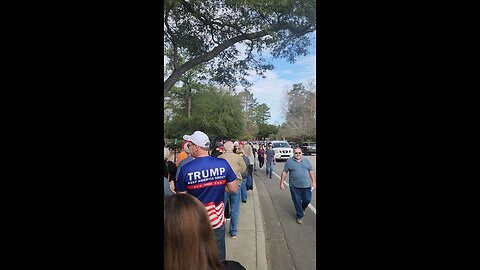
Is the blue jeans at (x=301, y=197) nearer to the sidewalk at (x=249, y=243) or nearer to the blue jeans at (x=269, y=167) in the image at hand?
the sidewalk at (x=249, y=243)

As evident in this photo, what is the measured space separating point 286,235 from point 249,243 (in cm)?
43

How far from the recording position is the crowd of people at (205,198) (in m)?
0.75

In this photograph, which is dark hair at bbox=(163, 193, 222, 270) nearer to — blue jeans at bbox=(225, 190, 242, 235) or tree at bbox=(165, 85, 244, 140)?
tree at bbox=(165, 85, 244, 140)

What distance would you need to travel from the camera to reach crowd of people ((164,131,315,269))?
75 cm

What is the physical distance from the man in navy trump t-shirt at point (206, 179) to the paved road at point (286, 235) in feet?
1.69

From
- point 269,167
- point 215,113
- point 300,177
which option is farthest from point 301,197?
point 269,167

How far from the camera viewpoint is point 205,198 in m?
1.44

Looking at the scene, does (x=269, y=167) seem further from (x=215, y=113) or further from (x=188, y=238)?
(x=188, y=238)
